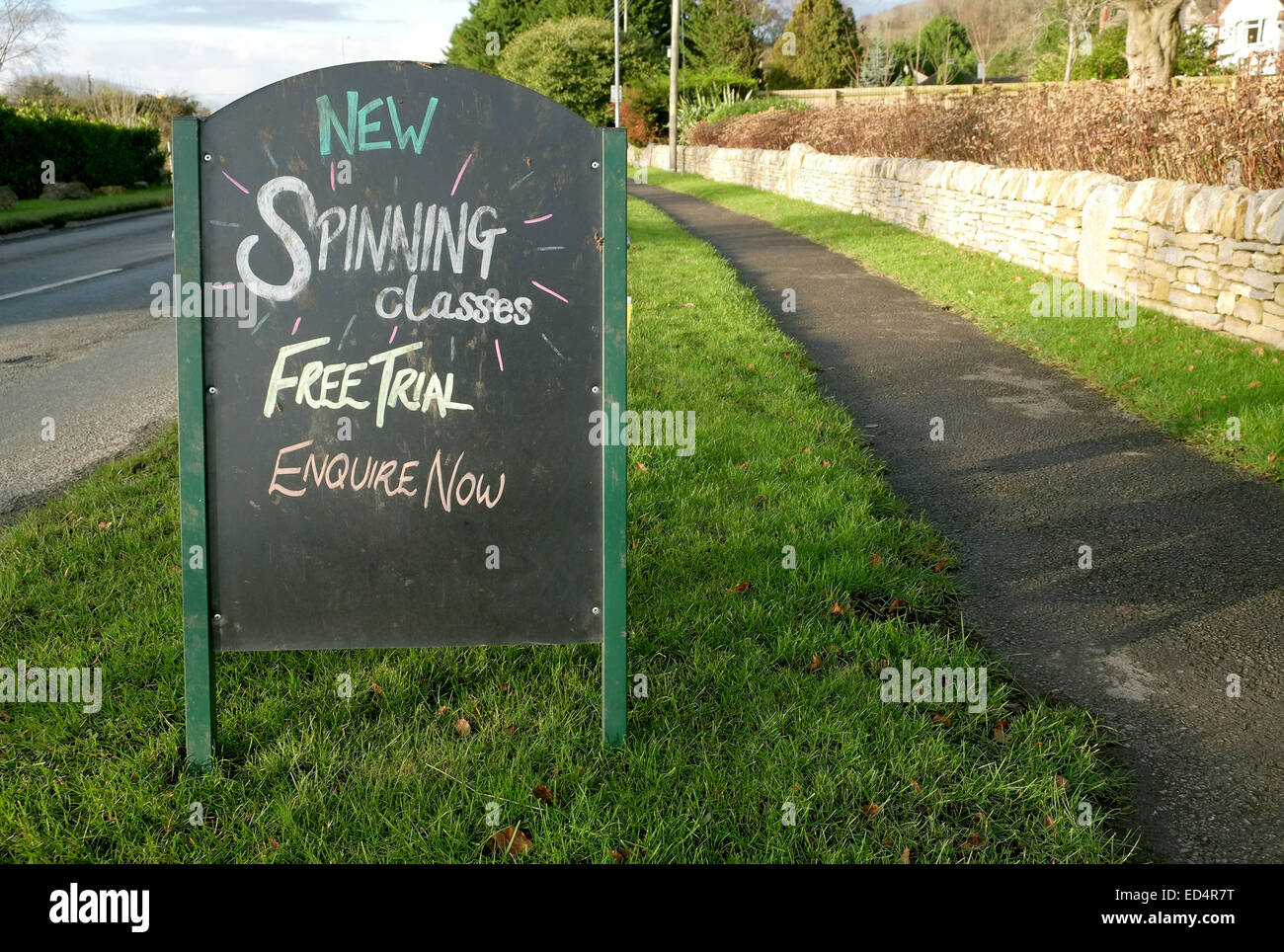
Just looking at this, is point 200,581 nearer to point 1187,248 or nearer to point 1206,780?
point 1206,780

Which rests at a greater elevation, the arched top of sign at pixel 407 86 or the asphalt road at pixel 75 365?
the arched top of sign at pixel 407 86

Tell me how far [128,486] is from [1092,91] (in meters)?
12.3

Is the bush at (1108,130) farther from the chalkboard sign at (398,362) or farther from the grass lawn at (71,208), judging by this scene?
the grass lawn at (71,208)

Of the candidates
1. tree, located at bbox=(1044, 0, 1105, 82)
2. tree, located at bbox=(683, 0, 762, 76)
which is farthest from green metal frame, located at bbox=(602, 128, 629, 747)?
tree, located at bbox=(683, 0, 762, 76)

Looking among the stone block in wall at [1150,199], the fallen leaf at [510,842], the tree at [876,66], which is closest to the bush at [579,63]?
the tree at [876,66]

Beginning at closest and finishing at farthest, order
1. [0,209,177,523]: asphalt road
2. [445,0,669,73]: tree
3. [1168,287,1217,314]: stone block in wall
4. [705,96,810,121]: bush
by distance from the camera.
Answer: [0,209,177,523]: asphalt road < [1168,287,1217,314]: stone block in wall < [705,96,810,121]: bush < [445,0,669,73]: tree

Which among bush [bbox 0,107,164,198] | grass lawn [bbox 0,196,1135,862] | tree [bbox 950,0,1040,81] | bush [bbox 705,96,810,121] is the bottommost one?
grass lawn [bbox 0,196,1135,862]

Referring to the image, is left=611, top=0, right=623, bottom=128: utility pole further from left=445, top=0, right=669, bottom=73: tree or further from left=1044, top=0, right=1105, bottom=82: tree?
left=1044, top=0, right=1105, bottom=82: tree

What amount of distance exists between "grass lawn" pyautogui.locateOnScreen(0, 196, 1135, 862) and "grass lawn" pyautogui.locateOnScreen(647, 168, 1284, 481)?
8.17 ft

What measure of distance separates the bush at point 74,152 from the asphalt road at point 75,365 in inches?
403

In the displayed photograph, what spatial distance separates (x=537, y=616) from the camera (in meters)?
2.98

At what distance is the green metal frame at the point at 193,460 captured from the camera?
2695mm

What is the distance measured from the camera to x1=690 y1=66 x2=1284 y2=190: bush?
9.06 metres

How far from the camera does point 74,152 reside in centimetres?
2662
